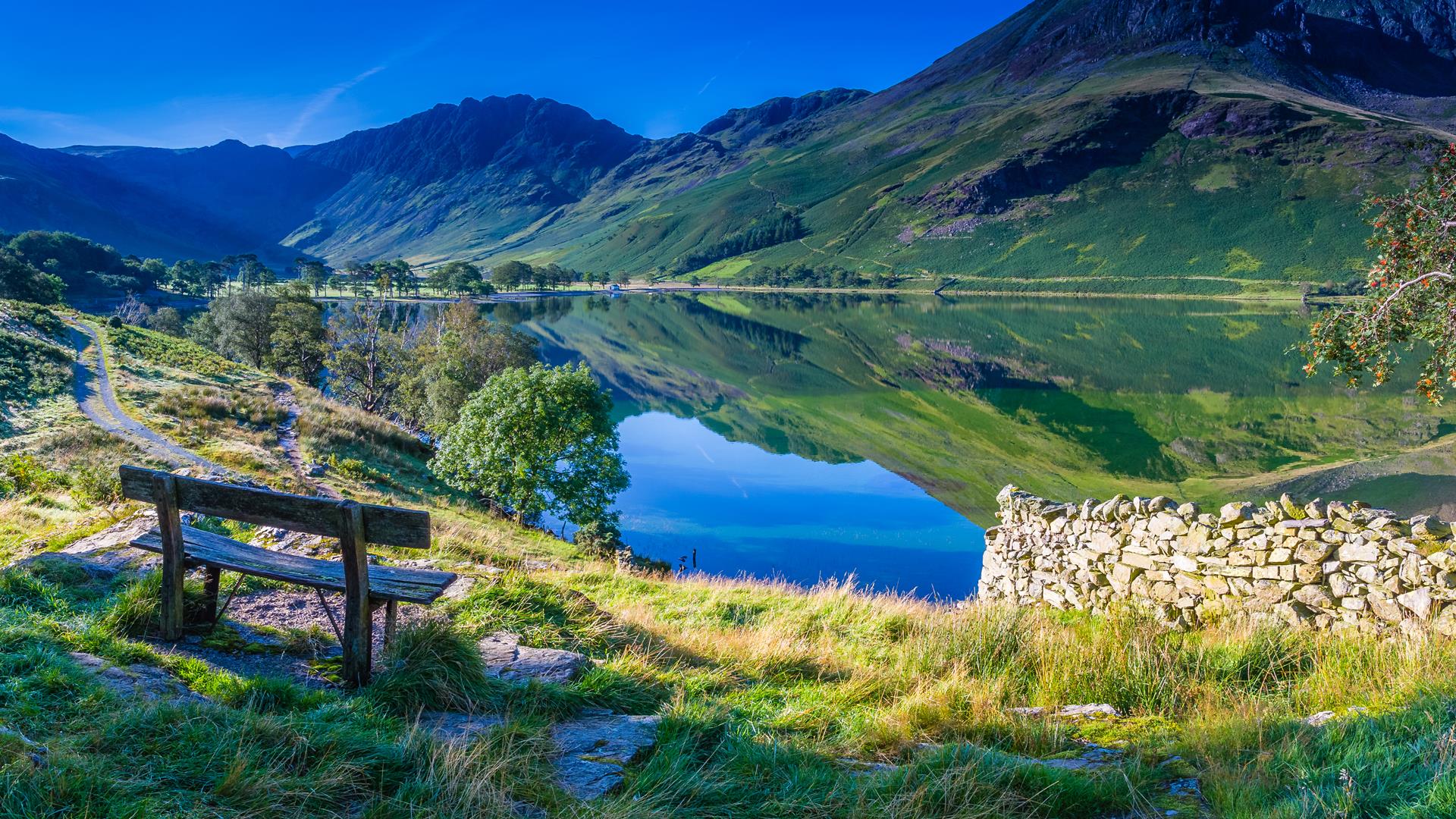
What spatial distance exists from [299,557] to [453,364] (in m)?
41.5

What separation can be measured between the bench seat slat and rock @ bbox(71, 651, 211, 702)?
3.87 ft

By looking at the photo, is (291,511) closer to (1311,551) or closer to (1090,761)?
(1090,761)

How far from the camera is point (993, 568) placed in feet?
49.2

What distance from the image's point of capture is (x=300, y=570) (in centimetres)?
714

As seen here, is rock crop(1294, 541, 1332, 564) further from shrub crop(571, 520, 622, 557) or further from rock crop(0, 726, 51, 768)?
shrub crop(571, 520, 622, 557)

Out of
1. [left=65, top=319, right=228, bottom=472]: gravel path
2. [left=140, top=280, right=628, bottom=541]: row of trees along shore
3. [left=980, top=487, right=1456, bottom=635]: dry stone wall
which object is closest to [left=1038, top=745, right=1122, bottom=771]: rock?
[left=980, top=487, right=1456, bottom=635]: dry stone wall

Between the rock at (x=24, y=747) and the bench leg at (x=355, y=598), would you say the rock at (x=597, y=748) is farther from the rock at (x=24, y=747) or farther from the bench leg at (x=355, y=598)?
the rock at (x=24, y=747)

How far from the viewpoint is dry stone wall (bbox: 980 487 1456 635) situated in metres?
8.48

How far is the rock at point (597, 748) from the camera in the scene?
4.90 meters

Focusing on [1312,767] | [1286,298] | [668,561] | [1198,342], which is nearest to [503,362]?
[668,561]

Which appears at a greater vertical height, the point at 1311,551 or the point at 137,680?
the point at 137,680

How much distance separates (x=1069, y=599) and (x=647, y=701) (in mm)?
8899

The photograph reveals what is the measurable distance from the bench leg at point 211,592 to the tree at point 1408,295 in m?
18.2

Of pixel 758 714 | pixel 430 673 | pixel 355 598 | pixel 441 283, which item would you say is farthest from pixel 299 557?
pixel 441 283
